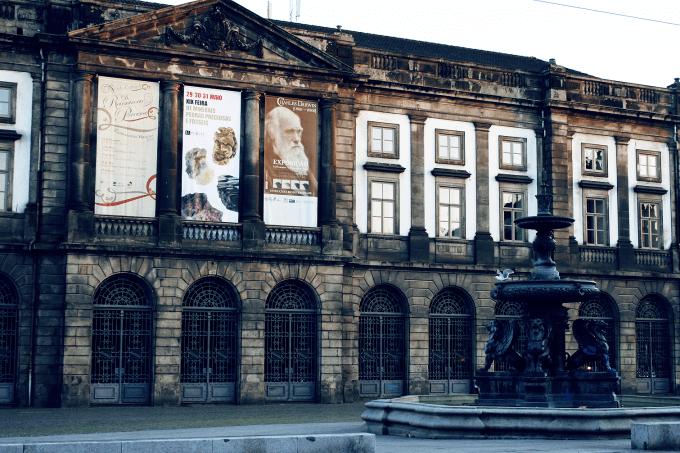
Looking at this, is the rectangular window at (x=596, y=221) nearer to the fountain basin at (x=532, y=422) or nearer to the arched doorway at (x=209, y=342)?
the arched doorway at (x=209, y=342)

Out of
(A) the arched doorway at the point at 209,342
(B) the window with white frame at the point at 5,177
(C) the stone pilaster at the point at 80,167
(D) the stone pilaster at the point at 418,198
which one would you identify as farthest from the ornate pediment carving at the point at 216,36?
(A) the arched doorway at the point at 209,342

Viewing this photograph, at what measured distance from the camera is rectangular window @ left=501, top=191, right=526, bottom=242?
116 ft

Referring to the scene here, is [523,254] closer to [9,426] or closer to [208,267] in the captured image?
[208,267]

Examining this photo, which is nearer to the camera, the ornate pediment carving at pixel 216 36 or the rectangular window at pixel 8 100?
the rectangular window at pixel 8 100

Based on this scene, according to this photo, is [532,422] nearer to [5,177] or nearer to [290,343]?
[290,343]

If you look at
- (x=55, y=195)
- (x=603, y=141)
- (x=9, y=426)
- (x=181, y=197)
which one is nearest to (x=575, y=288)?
(x=9, y=426)

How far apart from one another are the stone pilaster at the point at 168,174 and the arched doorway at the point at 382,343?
7553 mm

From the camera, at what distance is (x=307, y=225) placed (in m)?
31.3

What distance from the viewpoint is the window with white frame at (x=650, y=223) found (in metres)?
37.7

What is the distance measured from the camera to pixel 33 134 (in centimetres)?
2900

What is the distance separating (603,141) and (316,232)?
44.1ft

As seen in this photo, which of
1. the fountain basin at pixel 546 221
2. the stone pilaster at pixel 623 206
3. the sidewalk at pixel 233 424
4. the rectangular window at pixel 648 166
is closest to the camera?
the sidewalk at pixel 233 424

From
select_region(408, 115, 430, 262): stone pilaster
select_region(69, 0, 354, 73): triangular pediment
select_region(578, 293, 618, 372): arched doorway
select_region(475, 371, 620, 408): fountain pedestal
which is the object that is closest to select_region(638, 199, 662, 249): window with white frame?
select_region(578, 293, 618, 372): arched doorway

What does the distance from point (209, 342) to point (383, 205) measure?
8166mm
